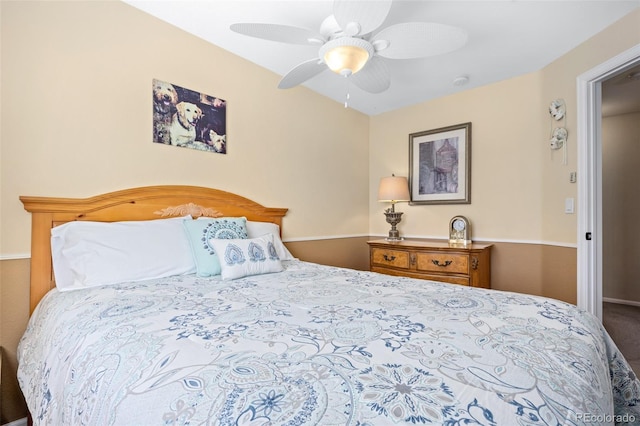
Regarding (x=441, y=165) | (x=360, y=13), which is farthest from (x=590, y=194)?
(x=360, y=13)

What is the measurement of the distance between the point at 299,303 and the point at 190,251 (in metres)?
0.99

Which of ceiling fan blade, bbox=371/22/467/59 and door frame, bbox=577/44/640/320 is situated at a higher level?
ceiling fan blade, bbox=371/22/467/59

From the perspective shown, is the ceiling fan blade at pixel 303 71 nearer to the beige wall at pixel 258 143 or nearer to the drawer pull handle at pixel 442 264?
the beige wall at pixel 258 143

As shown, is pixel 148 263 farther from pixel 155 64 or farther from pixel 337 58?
pixel 337 58

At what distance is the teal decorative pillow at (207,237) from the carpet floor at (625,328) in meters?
2.82

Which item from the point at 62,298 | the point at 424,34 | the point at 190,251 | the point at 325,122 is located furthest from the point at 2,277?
the point at 325,122

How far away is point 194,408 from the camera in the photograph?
60 centimetres

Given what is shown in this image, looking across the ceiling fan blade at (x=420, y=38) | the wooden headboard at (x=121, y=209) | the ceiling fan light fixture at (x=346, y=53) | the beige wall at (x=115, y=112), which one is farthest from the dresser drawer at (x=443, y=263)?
the ceiling fan light fixture at (x=346, y=53)

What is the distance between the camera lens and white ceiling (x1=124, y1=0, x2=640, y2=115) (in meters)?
1.91

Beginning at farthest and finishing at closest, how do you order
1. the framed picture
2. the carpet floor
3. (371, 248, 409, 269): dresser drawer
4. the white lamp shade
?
the white lamp shade → the framed picture → (371, 248, 409, 269): dresser drawer → the carpet floor

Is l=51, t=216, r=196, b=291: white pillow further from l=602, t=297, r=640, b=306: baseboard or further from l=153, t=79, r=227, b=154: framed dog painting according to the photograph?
l=602, t=297, r=640, b=306: baseboard

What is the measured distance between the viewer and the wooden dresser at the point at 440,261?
2732mm

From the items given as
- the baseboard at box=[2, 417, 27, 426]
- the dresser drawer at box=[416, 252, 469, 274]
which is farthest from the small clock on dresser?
the baseboard at box=[2, 417, 27, 426]

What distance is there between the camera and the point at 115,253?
1.67m
